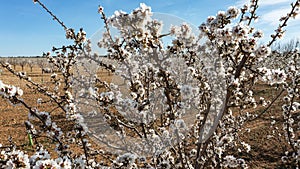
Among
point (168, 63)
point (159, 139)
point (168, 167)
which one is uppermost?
point (168, 63)

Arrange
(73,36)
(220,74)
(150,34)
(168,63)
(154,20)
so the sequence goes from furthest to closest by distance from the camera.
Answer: (168,63), (73,36), (220,74), (154,20), (150,34)

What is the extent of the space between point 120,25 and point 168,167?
1848 millimetres

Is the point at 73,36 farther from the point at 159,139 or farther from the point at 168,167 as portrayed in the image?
the point at 168,167

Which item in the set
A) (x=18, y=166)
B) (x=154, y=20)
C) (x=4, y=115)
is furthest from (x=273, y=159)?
(x=4, y=115)

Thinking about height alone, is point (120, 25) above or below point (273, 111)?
below

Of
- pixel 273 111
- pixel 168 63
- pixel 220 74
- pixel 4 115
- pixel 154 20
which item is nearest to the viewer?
pixel 154 20

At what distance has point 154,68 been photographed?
326 cm

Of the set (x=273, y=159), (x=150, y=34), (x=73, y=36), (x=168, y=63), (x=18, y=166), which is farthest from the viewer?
(x=273, y=159)

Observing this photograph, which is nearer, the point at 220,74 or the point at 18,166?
the point at 18,166

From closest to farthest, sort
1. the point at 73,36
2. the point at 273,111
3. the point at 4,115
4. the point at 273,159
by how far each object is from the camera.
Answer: the point at 73,36
the point at 273,159
the point at 273,111
the point at 4,115

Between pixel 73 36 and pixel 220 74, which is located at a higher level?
pixel 73 36

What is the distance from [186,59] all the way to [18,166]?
2.44m

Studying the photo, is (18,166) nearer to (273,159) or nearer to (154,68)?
(154,68)

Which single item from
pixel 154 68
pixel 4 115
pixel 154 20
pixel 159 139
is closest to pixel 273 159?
pixel 159 139
